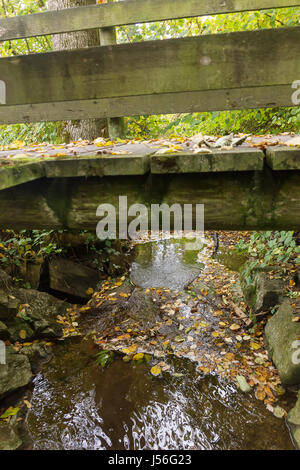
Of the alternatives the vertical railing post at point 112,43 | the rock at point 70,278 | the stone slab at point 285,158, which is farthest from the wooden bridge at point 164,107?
the rock at point 70,278

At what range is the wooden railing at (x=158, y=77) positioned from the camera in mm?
1712

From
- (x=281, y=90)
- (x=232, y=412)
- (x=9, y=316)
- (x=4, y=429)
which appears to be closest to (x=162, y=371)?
(x=232, y=412)

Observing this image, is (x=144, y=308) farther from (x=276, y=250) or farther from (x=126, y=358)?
(x=276, y=250)

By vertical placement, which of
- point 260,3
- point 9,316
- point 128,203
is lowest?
point 9,316

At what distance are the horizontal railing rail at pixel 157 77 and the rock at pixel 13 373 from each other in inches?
120

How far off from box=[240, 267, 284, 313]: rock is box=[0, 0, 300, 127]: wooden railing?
10.7 feet

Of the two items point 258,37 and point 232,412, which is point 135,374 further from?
→ point 258,37

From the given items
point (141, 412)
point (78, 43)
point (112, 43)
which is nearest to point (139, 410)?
point (141, 412)

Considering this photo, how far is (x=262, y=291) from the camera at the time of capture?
4453 mm

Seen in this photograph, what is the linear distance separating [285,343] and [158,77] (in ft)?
11.1

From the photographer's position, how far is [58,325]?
4664mm

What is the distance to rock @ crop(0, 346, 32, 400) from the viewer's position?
11.3ft

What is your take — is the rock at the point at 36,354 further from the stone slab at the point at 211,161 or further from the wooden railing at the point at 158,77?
the stone slab at the point at 211,161
